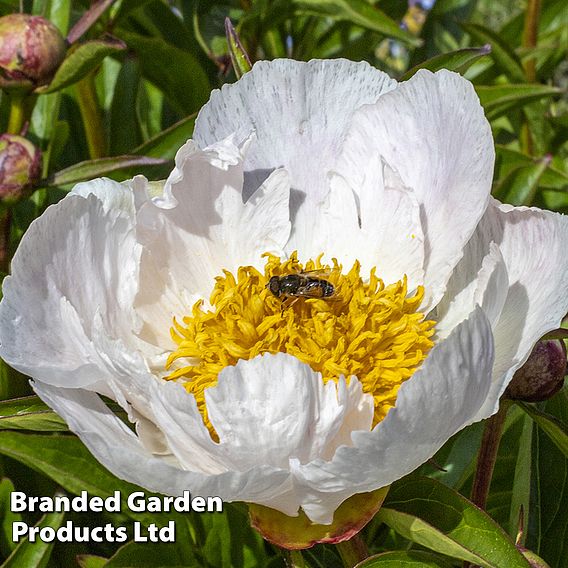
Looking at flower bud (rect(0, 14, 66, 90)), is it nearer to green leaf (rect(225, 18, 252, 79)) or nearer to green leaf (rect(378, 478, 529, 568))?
green leaf (rect(225, 18, 252, 79))

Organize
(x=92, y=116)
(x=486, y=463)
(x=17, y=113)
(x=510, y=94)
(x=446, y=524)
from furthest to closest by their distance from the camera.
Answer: (x=92, y=116)
(x=510, y=94)
(x=17, y=113)
(x=486, y=463)
(x=446, y=524)

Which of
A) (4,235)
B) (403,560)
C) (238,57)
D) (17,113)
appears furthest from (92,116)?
(403,560)

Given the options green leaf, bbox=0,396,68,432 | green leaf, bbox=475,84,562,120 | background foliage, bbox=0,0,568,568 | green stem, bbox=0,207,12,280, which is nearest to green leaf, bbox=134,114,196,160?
background foliage, bbox=0,0,568,568

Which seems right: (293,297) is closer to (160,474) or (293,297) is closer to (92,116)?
(160,474)

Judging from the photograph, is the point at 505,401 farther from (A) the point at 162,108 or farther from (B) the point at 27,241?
(A) the point at 162,108

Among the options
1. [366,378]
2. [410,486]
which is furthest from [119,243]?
[410,486]

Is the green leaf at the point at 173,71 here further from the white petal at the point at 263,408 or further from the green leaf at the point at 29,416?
the white petal at the point at 263,408
